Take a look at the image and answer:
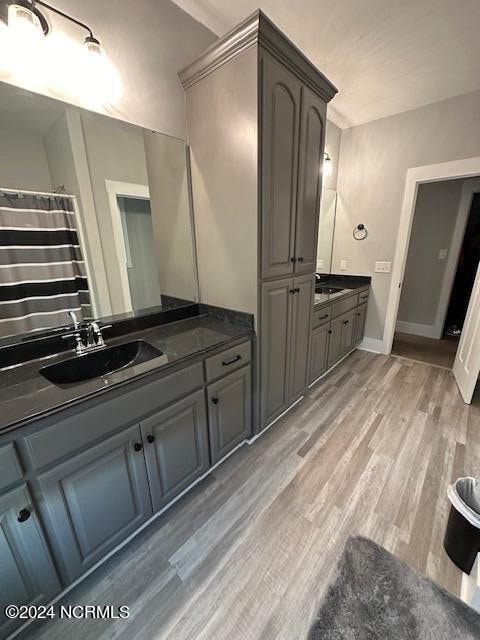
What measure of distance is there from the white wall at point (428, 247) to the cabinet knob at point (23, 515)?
15.3ft

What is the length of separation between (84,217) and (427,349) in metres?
4.08

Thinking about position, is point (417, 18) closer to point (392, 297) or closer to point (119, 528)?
point (392, 297)

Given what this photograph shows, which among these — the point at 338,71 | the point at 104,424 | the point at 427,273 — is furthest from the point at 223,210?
the point at 427,273

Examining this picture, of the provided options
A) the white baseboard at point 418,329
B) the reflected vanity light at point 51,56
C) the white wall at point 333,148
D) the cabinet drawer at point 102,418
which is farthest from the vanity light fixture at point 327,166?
the cabinet drawer at point 102,418

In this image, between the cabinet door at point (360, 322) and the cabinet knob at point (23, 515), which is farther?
the cabinet door at point (360, 322)

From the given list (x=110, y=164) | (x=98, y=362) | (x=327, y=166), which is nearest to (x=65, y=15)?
(x=110, y=164)

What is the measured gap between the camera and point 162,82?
4.85 feet

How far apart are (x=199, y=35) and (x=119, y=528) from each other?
8.94 ft

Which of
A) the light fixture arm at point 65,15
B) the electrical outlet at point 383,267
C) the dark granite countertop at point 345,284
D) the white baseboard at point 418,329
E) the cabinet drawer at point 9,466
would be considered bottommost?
the white baseboard at point 418,329

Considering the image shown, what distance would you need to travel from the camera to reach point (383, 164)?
2.86 metres

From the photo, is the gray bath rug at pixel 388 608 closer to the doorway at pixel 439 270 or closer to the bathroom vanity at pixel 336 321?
the bathroom vanity at pixel 336 321

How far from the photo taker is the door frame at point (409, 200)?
8.00ft

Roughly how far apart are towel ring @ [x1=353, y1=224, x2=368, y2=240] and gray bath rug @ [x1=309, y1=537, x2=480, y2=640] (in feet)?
9.90

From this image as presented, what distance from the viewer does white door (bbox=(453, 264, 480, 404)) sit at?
221 centimetres
